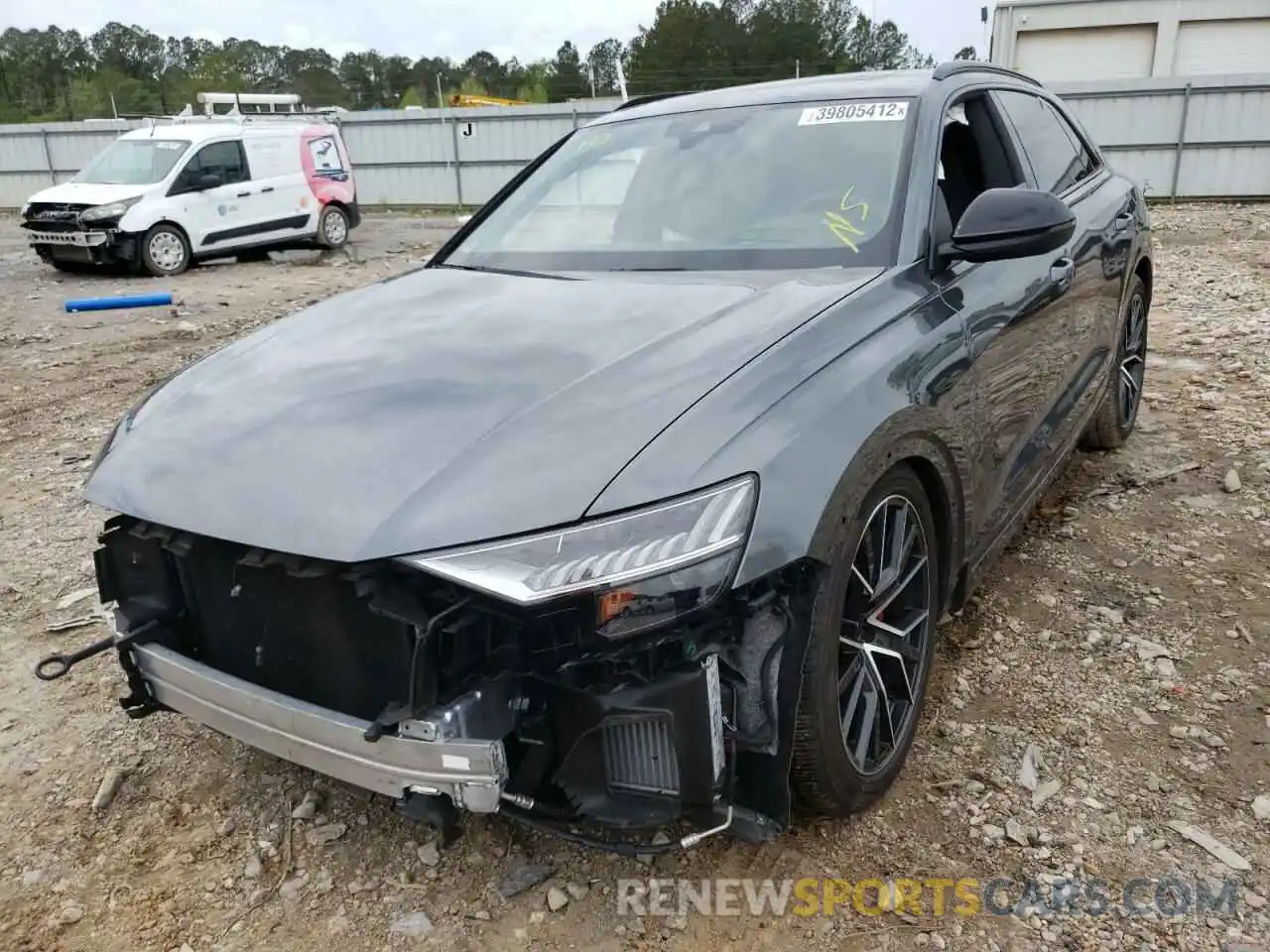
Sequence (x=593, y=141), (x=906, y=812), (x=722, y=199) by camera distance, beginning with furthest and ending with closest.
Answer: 1. (x=593, y=141)
2. (x=722, y=199)
3. (x=906, y=812)

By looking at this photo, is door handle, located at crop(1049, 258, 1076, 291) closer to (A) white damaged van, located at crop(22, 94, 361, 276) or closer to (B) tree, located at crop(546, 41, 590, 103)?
(A) white damaged van, located at crop(22, 94, 361, 276)

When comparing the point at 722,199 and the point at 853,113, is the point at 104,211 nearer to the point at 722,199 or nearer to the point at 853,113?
the point at 722,199

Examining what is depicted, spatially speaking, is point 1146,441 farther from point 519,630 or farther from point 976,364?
point 519,630

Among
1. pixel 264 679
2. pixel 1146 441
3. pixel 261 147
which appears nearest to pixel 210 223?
pixel 261 147

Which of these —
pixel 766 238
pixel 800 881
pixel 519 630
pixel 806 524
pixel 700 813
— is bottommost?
pixel 800 881

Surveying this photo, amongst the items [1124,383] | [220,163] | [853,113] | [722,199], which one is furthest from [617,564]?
[220,163]

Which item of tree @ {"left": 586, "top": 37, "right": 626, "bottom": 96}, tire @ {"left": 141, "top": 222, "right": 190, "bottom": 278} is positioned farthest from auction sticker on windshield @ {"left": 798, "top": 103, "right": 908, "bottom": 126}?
tree @ {"left": 586, "top": 37, "right": 626, "bottom": 96}

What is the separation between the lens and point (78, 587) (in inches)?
147

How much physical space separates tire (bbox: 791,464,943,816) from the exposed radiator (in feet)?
0.89

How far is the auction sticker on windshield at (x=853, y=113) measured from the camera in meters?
2.97

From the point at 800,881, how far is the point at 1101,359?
266cm

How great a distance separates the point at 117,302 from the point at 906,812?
9.67m

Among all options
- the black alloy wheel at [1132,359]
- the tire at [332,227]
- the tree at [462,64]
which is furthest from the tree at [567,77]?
the black alloy wheel at [1132,359]

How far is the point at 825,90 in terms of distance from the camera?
319cm
